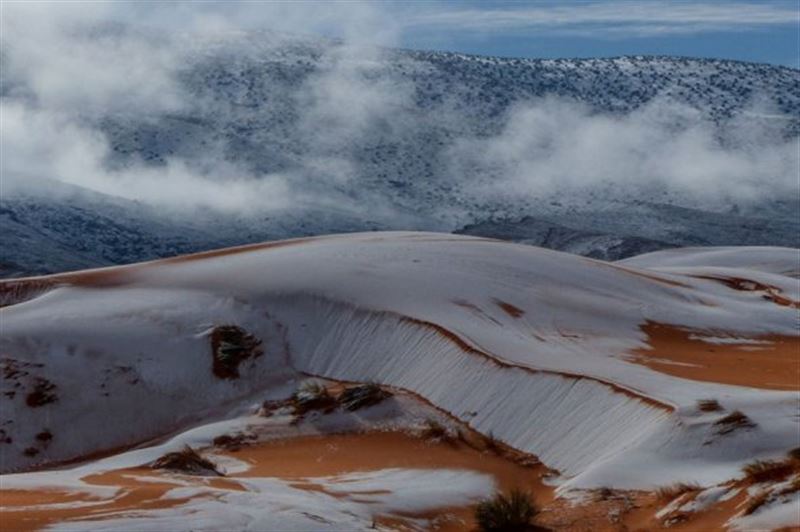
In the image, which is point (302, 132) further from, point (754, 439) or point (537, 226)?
point (754, 439)

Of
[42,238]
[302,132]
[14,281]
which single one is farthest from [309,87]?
[14,281]

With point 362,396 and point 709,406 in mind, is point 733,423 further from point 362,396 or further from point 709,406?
point 362,396

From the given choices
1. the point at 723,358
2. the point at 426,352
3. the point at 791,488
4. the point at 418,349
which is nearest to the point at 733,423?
the point at 791,488

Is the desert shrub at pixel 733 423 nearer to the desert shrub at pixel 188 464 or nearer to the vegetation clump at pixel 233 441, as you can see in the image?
the desert shrub at pixel 188 464

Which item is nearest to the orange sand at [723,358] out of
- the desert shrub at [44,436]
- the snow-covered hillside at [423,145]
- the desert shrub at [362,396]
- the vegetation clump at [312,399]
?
the desert shrub at [362,396]

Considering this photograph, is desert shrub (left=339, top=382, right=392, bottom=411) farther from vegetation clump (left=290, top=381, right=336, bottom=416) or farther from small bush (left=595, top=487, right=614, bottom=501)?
small bush (left=595, top=487, right=614, bottom=501)

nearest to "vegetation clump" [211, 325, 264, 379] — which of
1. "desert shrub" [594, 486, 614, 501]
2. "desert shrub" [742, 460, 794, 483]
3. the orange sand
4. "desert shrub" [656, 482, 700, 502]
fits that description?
the orange sand
